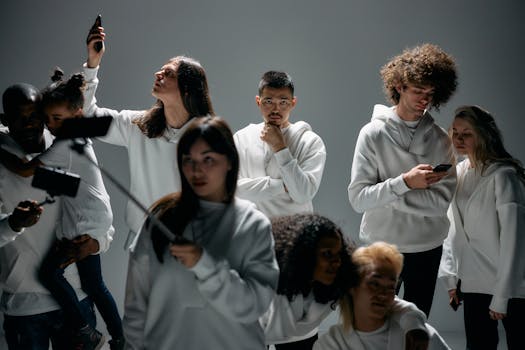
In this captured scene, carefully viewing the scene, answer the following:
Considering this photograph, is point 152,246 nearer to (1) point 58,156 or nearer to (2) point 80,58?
(1) point 58,156

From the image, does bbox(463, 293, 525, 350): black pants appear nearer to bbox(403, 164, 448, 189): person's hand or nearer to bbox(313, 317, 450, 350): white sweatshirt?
bbox(403, 164, 448, 189): person's hand

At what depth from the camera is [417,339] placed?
267cm

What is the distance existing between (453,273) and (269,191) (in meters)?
0.91

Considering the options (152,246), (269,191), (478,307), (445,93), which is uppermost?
(445,93)

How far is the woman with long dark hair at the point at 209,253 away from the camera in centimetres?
225

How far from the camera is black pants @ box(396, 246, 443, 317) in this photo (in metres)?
3.41

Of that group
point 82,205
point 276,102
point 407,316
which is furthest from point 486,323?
point 82,205

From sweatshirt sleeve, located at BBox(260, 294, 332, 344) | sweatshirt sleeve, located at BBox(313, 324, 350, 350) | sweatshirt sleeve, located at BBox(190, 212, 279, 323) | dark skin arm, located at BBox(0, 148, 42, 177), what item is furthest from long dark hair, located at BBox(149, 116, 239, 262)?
dark skin arm, located at BBox(0, 148, 42, 177)

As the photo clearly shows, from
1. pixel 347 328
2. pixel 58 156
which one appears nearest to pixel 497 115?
pixel 347 328

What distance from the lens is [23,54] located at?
14.9 ft

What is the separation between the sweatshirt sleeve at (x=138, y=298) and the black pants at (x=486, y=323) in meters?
1.66

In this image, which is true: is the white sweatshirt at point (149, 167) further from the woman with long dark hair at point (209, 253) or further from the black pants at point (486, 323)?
the black pants at point (486, 323)

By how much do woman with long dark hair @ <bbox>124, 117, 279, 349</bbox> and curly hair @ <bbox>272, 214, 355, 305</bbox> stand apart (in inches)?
14.3

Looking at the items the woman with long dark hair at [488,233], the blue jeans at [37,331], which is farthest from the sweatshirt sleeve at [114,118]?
the woman with long dark hair at [488,233]
